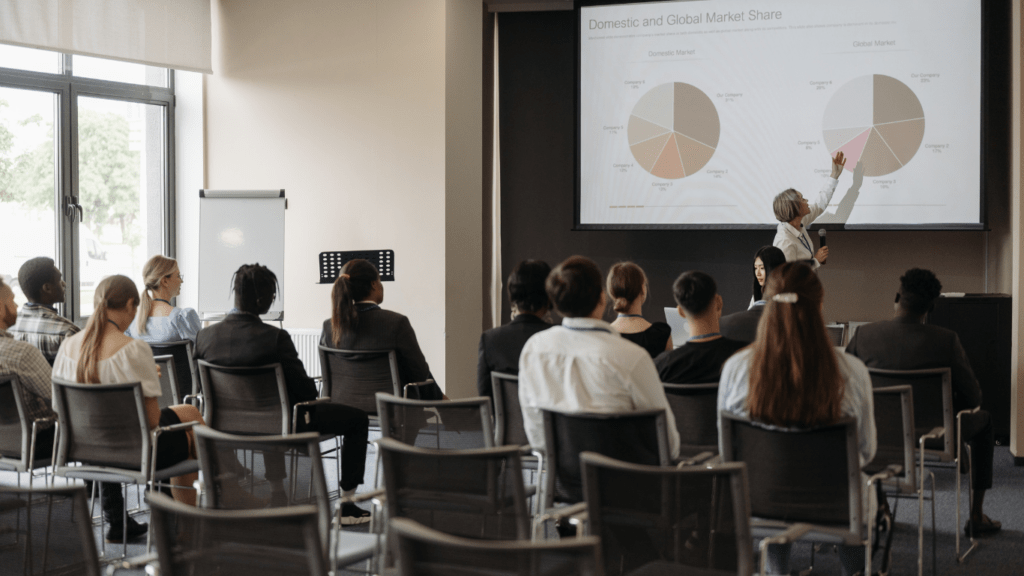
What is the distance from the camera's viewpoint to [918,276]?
367cm

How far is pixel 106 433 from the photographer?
133 inches

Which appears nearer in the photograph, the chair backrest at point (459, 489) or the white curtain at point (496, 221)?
the chair backrest at point (459, 489)

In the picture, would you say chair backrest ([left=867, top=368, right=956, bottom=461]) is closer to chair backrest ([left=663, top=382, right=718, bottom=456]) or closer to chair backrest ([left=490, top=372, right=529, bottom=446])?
chair backrest ([left=663, top=382, right=718, bottom=456])

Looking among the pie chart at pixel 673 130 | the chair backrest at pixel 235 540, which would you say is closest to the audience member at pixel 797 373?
the chair backrest at pixel 235 540

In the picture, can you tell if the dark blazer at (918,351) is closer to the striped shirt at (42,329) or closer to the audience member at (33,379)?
the audience member at (33,379)

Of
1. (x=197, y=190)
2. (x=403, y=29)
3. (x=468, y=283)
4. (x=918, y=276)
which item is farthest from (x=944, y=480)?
(x=197, y=190)

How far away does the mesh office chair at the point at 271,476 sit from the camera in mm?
2322

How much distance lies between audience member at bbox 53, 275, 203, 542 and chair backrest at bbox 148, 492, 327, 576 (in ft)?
5.56

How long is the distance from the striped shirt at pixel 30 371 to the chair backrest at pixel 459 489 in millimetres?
2113

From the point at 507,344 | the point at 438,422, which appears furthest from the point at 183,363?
the point at 438,422

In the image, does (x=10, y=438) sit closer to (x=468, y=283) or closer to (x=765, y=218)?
(x=468, y=283)

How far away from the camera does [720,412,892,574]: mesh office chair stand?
2.48 m

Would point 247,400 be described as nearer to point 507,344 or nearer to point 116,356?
point 116,356

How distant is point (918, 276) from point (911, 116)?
9.20ft
